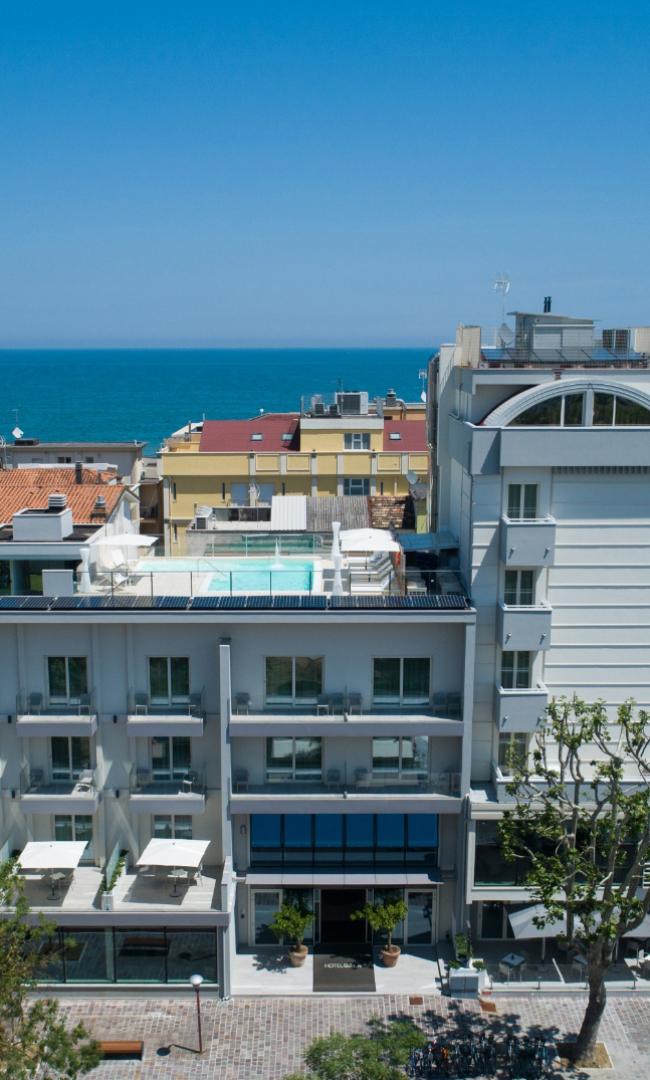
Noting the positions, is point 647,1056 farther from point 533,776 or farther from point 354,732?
point 354,732

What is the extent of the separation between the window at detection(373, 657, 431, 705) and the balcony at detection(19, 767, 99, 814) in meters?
8.72

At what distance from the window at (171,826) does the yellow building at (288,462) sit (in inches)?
1046

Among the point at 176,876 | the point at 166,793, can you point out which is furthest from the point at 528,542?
the point at 176,876

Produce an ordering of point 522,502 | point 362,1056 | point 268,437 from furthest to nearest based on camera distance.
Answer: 1. point 268,437
2. point 522,502
3. point 362,1056

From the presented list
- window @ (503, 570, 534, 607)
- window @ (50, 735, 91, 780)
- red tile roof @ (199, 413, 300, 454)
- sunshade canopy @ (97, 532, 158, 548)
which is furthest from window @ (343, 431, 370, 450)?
window @ (50, 735, 91, 780)

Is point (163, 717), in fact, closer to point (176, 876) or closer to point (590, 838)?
point (176, 876)

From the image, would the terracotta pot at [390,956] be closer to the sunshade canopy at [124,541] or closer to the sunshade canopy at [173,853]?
the sunshade canopy at [173,853]

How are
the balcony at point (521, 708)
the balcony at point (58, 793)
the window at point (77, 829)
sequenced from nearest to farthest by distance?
1. the balcony at point (521, 708)
2. the balcony at point (58, 793)
3. the window at point (77, 829)

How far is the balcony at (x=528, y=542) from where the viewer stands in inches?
→ 1113

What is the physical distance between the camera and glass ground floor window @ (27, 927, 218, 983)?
2902 centimetres

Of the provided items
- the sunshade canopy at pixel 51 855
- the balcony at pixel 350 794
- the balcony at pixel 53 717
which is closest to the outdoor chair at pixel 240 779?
the balcony at pixel 350 794

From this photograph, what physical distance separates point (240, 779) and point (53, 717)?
18.8ft

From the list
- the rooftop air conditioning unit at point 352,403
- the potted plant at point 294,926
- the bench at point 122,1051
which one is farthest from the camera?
the rooftop air conditioning unit at point 352,403

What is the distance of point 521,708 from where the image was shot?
96.1ft
